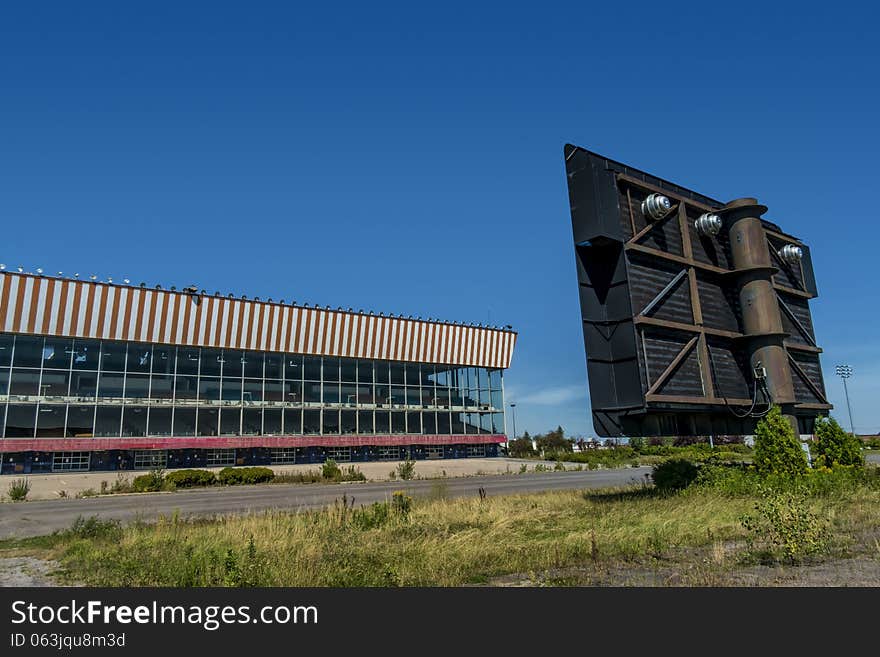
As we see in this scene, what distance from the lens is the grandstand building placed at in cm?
4569

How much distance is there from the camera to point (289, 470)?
4803 cm

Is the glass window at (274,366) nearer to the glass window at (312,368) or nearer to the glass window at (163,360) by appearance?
the glass window at (312,368)

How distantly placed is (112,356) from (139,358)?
209 cm

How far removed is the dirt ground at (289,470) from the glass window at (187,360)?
9.28 metres

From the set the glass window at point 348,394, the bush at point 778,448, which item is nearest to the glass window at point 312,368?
the glass window at point 348,394

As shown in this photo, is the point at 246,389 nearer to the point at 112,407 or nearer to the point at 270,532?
the point at 112,407

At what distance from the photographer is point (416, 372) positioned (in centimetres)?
6494

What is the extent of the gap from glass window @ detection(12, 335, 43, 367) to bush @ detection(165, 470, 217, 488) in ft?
60.3

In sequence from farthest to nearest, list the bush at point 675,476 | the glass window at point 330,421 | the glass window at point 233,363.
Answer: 1. the glass window at point 330,421
2. the glass window at point 233,363
3. the bush at point 675,476

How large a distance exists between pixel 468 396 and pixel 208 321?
1193 inches

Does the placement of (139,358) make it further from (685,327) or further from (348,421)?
(685,327)

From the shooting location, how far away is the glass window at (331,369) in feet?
195
